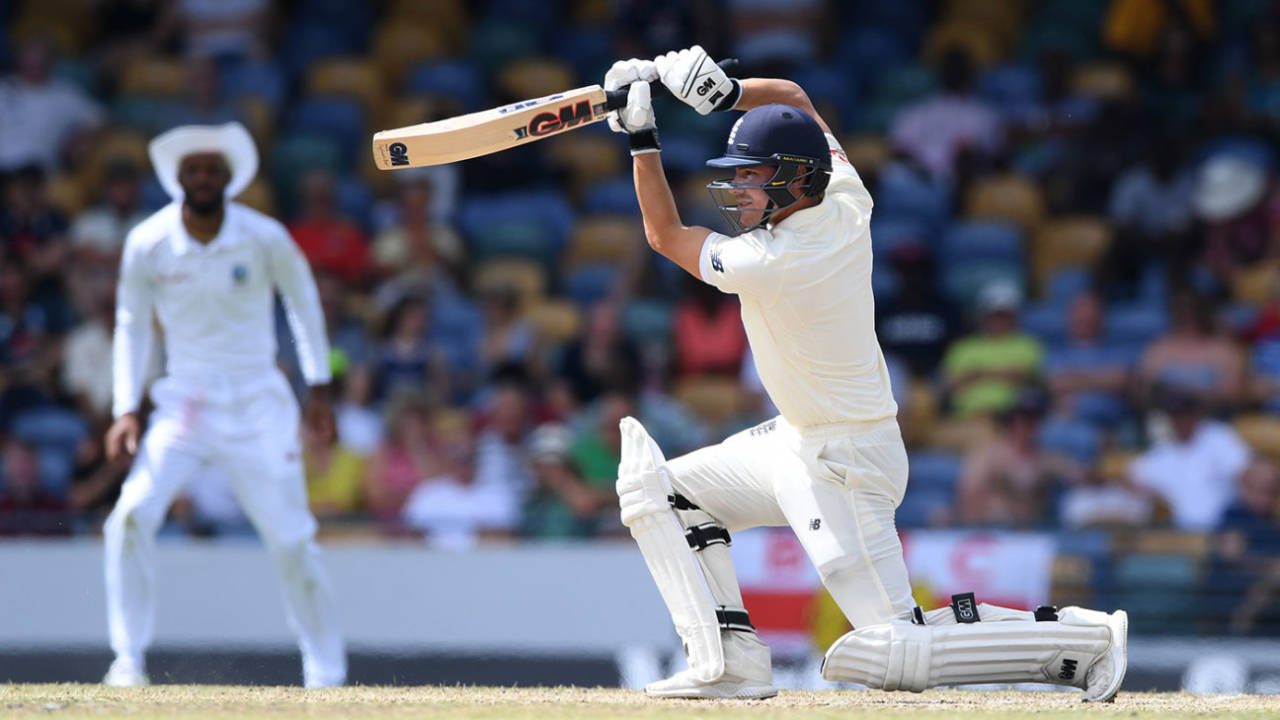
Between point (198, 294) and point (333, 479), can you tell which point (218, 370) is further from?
point (333, 479)

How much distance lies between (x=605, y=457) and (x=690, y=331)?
3.60 feet

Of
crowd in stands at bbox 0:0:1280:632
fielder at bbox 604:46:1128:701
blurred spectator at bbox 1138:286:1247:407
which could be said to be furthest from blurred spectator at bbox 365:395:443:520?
fielder at bbox 604:46:1128:701

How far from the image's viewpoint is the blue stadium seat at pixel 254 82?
11469 mm

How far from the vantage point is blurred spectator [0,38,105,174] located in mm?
10969

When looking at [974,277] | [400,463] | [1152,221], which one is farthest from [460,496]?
[1152,221]

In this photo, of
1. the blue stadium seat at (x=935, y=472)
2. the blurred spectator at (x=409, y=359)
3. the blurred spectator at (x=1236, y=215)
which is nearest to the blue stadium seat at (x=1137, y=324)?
the blurred spectator at (x=1236, y=215)

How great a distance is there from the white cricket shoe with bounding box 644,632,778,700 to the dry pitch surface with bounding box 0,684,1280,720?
2.5 inches

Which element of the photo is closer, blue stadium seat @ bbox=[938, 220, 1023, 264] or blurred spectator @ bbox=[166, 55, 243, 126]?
blue stadium seat @ bbox=[938, 220, 1023, 264]

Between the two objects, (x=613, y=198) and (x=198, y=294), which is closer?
(x=198, y=294)

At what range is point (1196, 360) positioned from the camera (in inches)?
343

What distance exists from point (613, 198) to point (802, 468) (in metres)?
5.99

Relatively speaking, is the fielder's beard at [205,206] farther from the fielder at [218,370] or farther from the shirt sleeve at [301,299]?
the shirt sleeve at [301,299]

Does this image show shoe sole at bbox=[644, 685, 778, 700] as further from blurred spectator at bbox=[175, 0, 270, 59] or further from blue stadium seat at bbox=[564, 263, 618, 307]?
blurred spectator at bbox=[175, 0, 270, 59]

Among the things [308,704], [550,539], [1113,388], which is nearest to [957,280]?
[1113,388]
